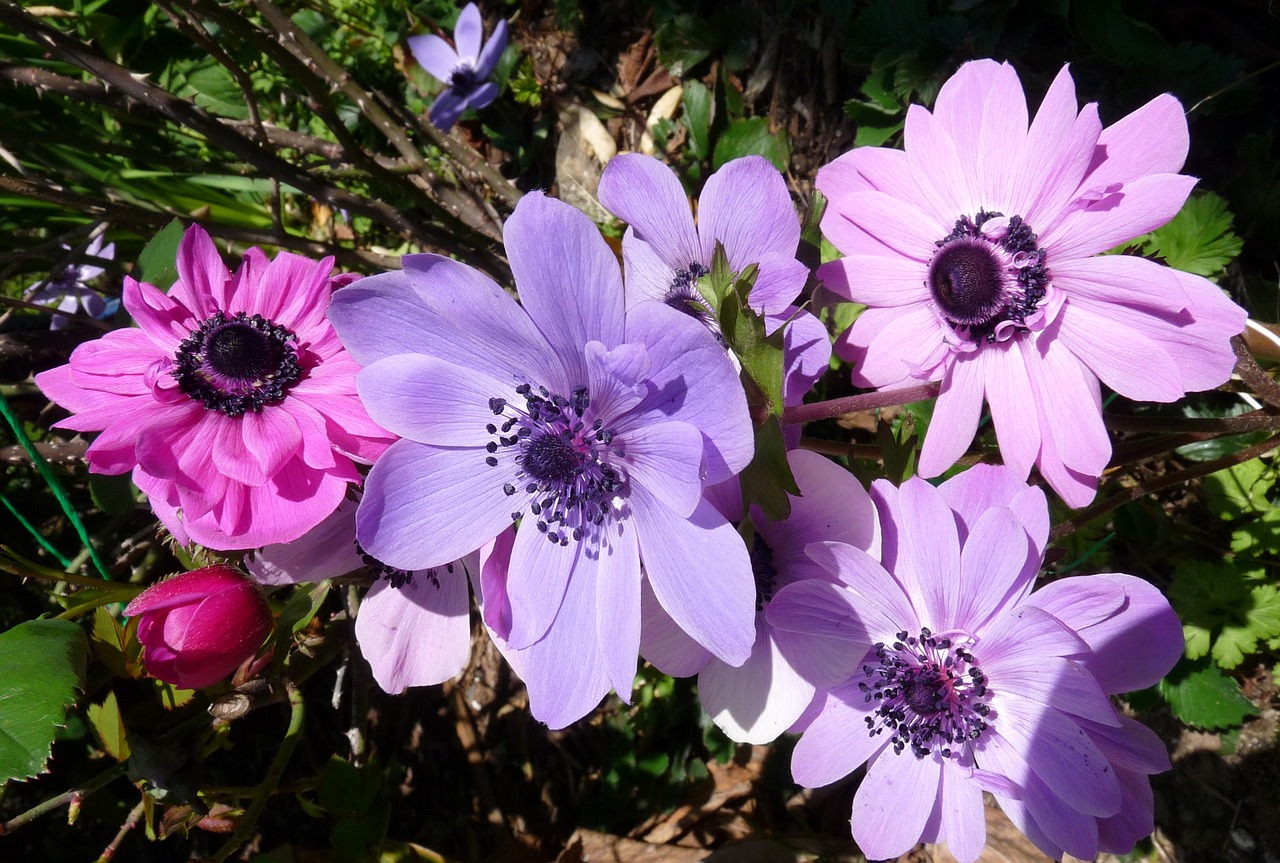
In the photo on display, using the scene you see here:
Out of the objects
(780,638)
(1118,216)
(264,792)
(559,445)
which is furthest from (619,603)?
(1118,216)

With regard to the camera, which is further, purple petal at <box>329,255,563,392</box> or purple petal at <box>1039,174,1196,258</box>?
purple petal at <box>1039,174,1196,258</box>

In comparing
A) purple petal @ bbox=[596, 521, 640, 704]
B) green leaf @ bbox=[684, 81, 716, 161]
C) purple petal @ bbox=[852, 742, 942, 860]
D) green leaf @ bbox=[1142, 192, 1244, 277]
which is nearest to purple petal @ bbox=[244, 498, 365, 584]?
purple petal @ bbox=[596, 521, 640, 704]

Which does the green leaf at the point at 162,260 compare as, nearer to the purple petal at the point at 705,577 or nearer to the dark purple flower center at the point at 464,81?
the purple petal at the point at 705,577

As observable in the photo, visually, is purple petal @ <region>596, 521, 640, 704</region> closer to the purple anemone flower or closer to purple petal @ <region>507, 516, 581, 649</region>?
purple petal @ <region>507, 516, 581, 649</region>

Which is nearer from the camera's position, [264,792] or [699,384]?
[699,384]

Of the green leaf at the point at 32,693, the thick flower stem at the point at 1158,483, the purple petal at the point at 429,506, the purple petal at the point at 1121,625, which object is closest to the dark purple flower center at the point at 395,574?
the purple petal at the point at 429,506

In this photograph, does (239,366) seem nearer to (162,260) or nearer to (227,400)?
(227,400)

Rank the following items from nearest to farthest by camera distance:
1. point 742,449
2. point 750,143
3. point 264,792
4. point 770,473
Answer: point 742,449 → point 770,473 → point 264,792 → point 750,143
